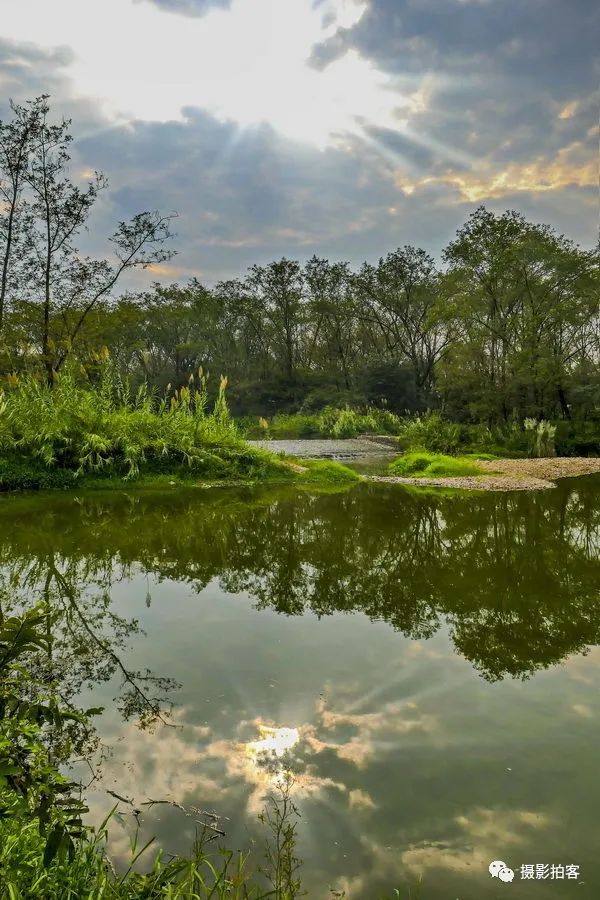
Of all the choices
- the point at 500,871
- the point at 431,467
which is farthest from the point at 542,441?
the point at 500,871

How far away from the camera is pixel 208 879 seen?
1.56m

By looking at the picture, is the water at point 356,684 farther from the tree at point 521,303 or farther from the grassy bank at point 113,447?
the tree at point 521,303

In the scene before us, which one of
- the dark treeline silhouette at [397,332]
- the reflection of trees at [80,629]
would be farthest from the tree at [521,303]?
the reflection of trees at [80,629]

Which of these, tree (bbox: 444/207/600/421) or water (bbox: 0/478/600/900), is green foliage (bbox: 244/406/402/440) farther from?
water (bbox: 0/478/600/900)

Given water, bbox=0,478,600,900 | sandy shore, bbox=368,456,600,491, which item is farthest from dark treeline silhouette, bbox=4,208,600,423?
water, bbox=0,478,600,900

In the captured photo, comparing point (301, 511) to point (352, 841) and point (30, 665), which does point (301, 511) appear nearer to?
point (30, 665)

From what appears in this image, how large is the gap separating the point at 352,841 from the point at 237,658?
1.39 meters

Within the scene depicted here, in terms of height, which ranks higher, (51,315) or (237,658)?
(51,315)

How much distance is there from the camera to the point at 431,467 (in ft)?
38.1

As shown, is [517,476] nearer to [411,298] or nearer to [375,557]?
[375,557]

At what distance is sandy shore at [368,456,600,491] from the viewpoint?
31.2 ft

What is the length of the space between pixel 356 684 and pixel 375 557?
245 cm

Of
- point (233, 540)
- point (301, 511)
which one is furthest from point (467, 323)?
point (233, 540)

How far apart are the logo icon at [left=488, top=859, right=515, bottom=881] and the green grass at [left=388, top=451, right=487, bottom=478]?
32.1ft
